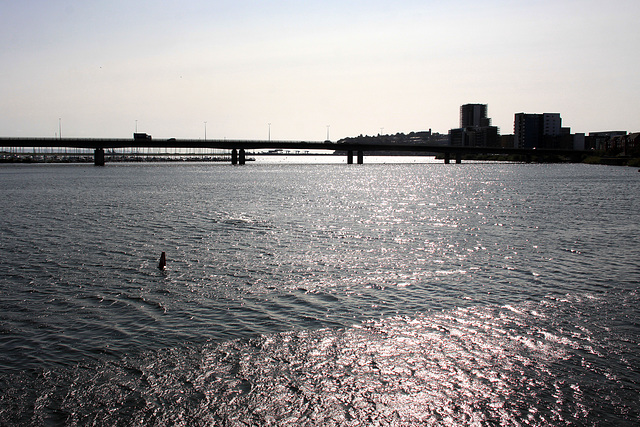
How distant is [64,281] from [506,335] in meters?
17.9

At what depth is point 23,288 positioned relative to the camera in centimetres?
2138

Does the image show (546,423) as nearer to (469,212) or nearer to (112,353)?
(112,353)

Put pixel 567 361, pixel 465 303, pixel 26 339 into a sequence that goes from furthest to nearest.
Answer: pixel 465 303 < pixel 26 339 < pixel 567 361

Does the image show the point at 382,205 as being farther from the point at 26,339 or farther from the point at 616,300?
the point at 26,339

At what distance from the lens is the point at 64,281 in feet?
74.1

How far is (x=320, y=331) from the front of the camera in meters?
16.2

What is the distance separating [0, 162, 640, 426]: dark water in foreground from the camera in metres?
11.5

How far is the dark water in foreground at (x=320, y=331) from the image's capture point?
37.9 feet

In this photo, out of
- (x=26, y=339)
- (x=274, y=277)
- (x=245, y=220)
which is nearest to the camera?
(x=26, y=339)

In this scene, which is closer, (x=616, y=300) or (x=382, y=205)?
(x=616, y=300)

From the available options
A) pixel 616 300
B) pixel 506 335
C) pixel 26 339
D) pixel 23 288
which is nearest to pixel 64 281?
pixel 23 288

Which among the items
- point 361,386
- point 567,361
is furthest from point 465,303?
point 361,386

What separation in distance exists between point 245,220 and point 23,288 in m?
24.4

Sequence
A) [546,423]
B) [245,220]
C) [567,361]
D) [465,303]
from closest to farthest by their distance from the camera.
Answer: [546,423] → [567,361] → [465,303] → [245,220]
